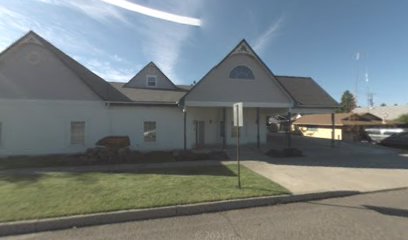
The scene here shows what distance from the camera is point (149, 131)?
19156 millimetres

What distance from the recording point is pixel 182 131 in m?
19.8

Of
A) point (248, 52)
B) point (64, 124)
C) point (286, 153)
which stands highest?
point (248, 52)

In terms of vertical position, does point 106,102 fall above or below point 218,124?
above

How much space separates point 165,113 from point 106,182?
10.1 m

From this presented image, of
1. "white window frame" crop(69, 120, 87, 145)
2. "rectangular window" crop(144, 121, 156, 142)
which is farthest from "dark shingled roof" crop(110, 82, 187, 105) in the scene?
"white window frame" crop(69, 120, 87, 145)

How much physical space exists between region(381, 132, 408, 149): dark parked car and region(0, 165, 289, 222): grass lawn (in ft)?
58.5

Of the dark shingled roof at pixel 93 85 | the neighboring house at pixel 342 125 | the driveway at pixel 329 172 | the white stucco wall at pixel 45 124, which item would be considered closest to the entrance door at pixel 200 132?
the driveway at pixel 329 172

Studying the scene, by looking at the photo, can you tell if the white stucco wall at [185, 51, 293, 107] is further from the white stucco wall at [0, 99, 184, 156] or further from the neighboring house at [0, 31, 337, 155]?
the white stucco wall at [0, 99, 184, 156]

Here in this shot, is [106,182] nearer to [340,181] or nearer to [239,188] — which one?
[239,188]

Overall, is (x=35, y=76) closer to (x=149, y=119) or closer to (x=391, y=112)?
(x=149, y=119)

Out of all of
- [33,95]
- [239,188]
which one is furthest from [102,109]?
[239,188]

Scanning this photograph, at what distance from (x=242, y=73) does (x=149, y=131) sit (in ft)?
23.9

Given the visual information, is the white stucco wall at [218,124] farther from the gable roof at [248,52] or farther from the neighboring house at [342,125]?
the neighboring house at [342,125]

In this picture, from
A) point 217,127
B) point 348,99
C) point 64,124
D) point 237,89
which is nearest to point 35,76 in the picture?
point 64,124
